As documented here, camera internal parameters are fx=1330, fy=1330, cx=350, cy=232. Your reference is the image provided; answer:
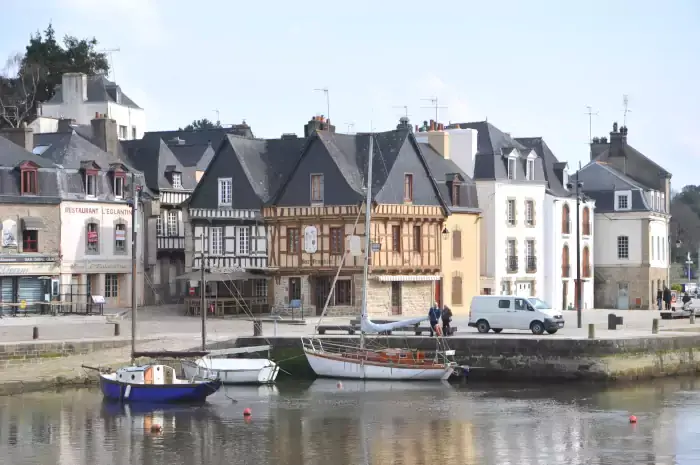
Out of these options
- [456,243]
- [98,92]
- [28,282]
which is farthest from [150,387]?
[98,92]

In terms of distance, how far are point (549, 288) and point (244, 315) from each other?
17275 mm

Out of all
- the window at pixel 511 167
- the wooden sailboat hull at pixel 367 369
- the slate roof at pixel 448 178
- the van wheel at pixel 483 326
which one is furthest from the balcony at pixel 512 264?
the wooden sailboat hull at pixel 367 369

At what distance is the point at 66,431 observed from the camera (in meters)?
34.0

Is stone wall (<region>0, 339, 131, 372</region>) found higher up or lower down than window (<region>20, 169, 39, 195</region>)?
lower down

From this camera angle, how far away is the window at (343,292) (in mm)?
55594

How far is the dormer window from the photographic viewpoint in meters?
54.5

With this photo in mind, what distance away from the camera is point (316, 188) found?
5638 cm

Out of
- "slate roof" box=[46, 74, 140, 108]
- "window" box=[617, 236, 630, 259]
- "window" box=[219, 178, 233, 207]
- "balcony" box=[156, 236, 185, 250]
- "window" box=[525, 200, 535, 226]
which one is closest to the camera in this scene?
"window" box=[219, 178, 233, 207]

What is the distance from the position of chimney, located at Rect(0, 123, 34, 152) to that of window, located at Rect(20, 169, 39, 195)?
3.97 metres

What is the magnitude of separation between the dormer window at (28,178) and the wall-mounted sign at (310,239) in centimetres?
1131

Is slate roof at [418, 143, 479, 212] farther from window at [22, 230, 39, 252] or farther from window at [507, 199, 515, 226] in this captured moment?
window at [22, 230, 39, 252]

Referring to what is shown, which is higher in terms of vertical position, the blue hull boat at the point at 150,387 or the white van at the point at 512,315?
the white van at the point at 512,315

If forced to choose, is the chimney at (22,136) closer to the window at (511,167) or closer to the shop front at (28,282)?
the shop front at (28,282)

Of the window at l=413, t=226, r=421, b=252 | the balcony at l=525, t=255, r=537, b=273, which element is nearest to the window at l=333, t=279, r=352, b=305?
the window at l=413, t=226, r=421, b=252
